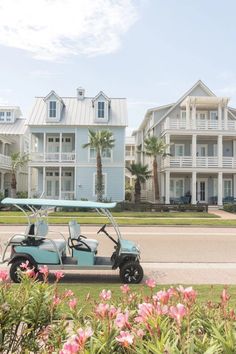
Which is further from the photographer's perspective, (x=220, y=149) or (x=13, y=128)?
(x=13, y=128)

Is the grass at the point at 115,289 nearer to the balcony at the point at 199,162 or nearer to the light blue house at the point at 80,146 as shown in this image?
the light blue house at the point at 80,146

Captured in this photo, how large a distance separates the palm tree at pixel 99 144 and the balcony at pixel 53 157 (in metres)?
3.23

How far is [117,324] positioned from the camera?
2.78 metres

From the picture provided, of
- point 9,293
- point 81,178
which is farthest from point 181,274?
point 81,178

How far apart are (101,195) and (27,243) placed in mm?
27367

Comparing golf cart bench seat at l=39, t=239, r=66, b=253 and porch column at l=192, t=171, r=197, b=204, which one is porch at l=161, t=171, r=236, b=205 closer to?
porch column at l=192, t=171, r=197, b=204

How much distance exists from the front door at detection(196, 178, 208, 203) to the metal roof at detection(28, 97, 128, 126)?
1013 cm

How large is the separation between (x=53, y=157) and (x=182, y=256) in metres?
27.9

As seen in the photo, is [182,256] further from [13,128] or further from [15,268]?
[13,128]

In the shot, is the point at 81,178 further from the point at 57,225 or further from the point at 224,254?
the point at 224,254

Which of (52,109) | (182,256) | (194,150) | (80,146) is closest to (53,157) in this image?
(80,146)

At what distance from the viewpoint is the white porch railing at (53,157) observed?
1533 inches

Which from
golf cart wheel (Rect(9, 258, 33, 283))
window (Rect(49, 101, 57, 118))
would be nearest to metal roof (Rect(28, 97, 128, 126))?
window (Rect(49, 101, 57, 118))

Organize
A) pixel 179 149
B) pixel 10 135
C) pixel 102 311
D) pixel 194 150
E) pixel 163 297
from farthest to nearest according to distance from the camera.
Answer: pixel 10 135 < pixel 179 149 < pixel 194 150 < pixel 163 297 < pixel 102 311
